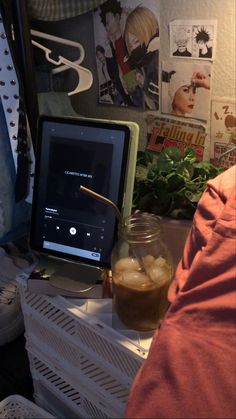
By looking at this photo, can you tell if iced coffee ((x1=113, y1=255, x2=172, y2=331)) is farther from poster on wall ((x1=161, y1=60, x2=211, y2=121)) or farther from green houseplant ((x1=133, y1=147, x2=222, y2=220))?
poster on wall ((x1=161, y1=60, x2=211, y2=121))

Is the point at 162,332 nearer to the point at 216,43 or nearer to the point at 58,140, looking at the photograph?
the point at 58,140

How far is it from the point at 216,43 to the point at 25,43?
45 cm

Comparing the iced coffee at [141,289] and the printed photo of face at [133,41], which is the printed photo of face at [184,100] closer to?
the printed photo of face at [133,41]

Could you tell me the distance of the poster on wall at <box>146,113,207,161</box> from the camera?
108 centimetres

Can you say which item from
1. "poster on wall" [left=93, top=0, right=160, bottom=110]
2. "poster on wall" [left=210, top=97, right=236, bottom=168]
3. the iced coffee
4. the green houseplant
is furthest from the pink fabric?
"poster on wall" [left=93, top=0, right=160, bottom=110]

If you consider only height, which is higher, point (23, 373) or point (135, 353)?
point (135, 353)

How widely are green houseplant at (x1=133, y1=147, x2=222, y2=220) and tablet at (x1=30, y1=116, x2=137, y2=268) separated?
7cm

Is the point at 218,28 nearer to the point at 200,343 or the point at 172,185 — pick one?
the point at 172,185

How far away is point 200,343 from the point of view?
587mm

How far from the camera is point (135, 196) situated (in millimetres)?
963

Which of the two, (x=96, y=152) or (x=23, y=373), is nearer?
(x=96, y=152)

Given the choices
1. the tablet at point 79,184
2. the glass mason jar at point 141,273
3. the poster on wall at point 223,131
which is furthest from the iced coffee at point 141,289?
the poster on wall at point 223,131

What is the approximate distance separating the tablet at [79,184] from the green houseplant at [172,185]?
0.07 m

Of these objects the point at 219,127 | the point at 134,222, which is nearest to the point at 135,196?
the point at 134,222
